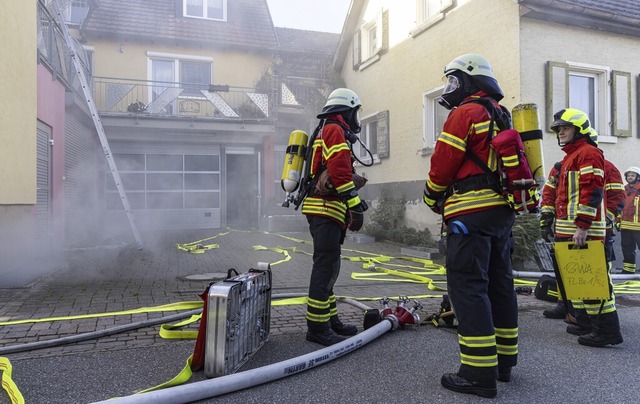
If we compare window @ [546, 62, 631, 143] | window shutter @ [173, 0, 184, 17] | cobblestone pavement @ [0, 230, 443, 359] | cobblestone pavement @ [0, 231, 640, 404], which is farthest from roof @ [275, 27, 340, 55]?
cobblestone pavement @ [0, 231, 640, 404]

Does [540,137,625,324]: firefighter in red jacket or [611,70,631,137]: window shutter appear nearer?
[540,137,625,324]: firefighter in red jacket

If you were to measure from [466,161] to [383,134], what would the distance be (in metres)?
9.74

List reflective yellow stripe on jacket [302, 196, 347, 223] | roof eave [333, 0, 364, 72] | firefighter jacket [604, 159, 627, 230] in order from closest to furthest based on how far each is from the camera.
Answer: reflective yellow stripe on jacket [302, 196, 347, 223] < firefighter jacket [604, 159, 627, 230] < roof eave [333, 0, 364, 72]

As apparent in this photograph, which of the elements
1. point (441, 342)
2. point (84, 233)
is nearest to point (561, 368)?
point (441, 342)

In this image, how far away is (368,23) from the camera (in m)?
13.2

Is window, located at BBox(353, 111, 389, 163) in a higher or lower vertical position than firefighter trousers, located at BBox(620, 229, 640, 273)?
higher

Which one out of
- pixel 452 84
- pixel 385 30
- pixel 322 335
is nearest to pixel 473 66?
pixel 452 84

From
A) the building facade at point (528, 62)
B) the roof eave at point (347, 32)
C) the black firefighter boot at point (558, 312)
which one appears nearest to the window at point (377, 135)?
the building facade at point (528, 62)

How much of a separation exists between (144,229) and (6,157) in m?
7.84

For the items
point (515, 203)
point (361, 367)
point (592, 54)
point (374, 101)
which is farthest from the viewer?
point (374, 101)

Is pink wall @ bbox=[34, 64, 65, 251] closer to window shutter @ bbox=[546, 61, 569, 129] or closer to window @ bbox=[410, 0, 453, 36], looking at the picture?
window @ bbox=[410, 0, 453, 36]

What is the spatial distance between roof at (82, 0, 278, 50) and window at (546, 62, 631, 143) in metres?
9.47

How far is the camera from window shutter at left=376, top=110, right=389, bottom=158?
478 inches

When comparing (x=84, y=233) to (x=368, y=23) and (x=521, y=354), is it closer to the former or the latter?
(x=368, y=23)
